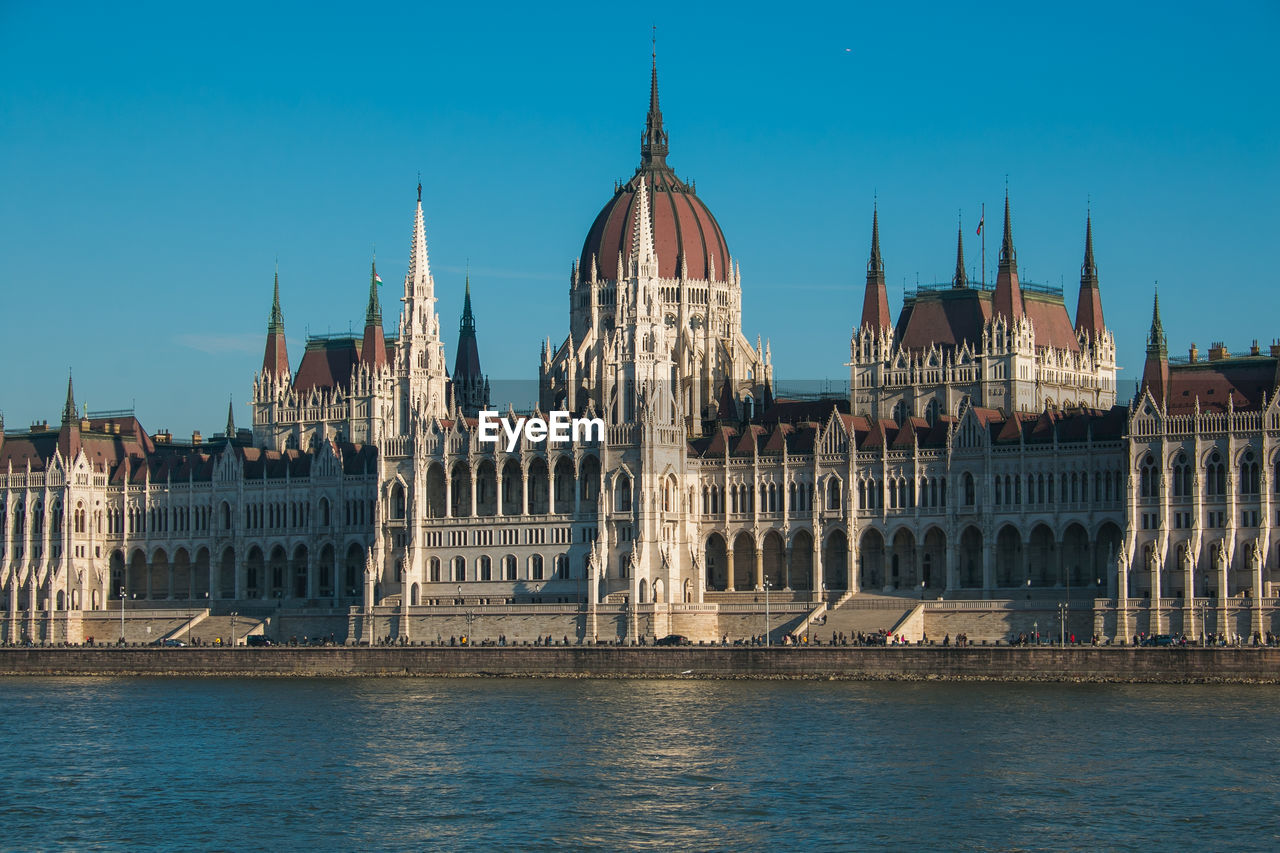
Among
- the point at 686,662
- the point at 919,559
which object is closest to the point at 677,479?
the point at 919,559

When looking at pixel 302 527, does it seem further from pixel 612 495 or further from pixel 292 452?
pixel 612 495

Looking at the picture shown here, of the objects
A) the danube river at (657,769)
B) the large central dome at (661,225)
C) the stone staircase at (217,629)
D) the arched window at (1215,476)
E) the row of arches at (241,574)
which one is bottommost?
the danube river at (657,769)

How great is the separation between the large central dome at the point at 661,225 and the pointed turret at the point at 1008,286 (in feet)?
85.4

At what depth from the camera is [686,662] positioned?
5285 inches

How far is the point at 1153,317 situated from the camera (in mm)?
143625

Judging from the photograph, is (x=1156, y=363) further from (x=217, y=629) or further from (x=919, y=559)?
(x=217, y=629)

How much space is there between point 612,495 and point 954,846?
77.0m

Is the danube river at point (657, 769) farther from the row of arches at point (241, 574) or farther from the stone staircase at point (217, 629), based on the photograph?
the row of arches at point (241, 574)

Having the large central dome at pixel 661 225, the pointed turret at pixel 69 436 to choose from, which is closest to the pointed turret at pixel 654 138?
the large central dome at pixel 661 225

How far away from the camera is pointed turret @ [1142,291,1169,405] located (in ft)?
465

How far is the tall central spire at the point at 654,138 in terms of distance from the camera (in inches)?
7180

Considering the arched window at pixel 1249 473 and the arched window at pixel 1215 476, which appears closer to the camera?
the arched window at pixel 1249 473

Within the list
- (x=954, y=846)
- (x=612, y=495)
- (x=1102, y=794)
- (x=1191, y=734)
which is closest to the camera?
(x=954, y=846)

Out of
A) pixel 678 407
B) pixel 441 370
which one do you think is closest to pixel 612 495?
pixel 678 407
